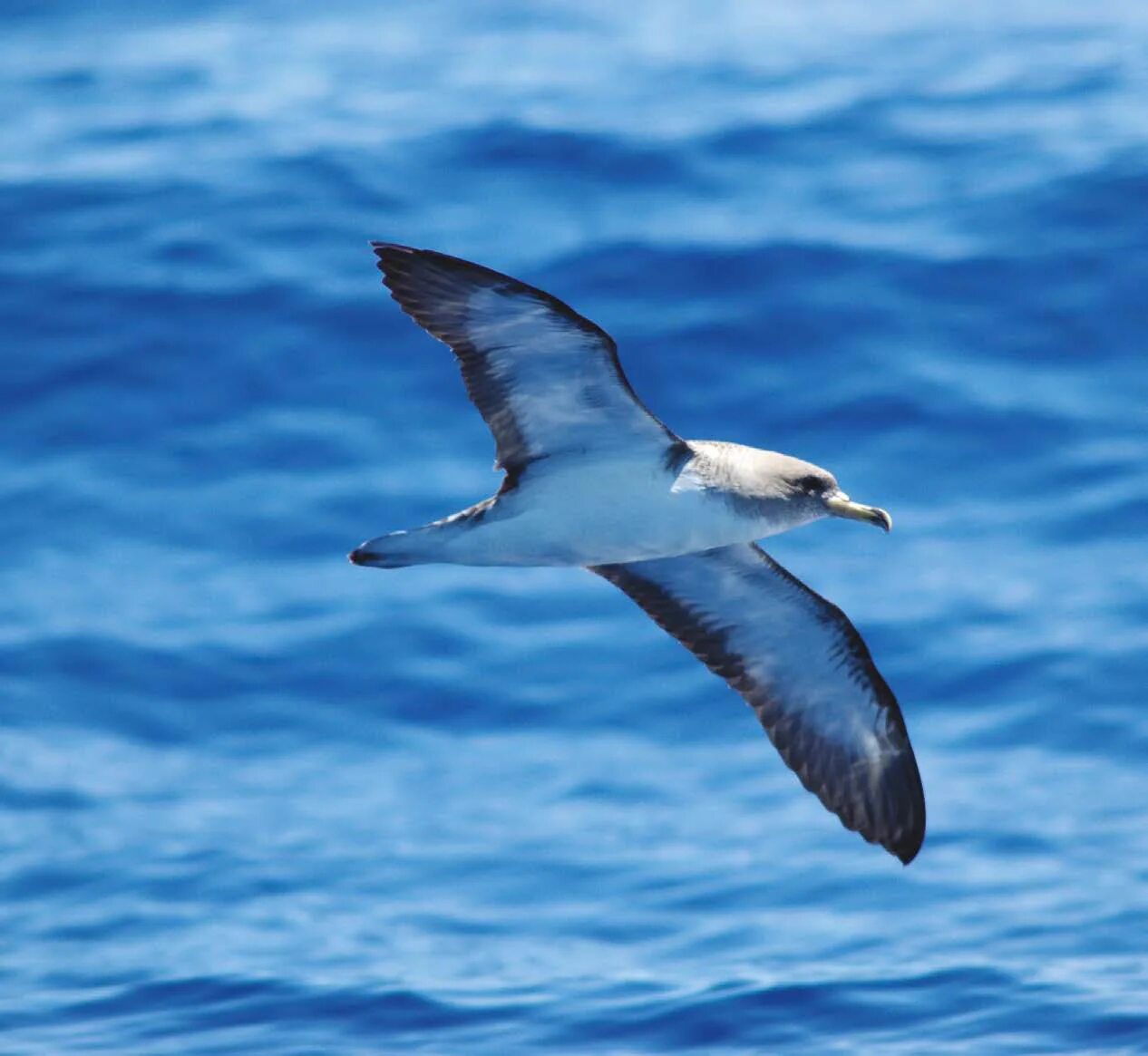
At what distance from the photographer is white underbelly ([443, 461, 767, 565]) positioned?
9.18 metres

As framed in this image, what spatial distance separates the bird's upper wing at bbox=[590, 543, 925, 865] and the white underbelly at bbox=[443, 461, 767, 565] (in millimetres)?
1299

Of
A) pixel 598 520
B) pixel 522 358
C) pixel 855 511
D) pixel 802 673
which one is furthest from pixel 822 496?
pixel 802 673

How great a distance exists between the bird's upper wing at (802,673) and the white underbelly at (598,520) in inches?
51.2

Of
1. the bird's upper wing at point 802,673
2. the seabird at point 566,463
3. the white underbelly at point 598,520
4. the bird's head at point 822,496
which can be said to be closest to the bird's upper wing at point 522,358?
the seabird at point 566,463

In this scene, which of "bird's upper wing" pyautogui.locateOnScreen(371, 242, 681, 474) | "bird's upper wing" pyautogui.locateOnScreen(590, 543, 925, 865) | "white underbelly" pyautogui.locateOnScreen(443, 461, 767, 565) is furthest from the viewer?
"bird's upper wing" pyautogui.locateOnScreen(590, 543, 925, 865)

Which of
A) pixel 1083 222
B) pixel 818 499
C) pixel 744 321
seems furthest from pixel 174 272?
pixel 818 499

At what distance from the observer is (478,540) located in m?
9.12

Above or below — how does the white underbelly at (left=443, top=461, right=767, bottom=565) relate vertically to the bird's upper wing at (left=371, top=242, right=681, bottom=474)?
below

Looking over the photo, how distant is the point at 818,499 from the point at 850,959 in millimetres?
4119

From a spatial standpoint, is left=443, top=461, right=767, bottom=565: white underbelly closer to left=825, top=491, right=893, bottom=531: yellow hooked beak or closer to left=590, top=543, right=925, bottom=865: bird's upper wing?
left=825, top=491, right=893, bottom=531: yellow hooked beak

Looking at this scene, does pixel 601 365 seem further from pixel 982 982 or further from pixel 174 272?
pixel 174 272

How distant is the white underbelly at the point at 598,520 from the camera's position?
918cm

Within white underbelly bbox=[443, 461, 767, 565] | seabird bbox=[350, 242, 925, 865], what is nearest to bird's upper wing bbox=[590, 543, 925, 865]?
seabird bbox=[350, 242, 925, 865]

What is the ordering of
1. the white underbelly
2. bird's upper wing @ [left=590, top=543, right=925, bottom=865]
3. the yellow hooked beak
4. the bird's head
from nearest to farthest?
the white underbelly < the bird's head < the yellow hooked beak < bird's upper wing @ [left=590, top=543, right=925, bottom=865]
